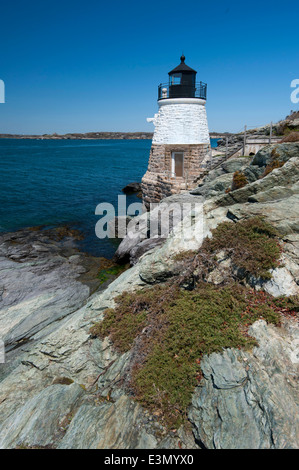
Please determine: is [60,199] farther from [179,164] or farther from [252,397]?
[252,397]

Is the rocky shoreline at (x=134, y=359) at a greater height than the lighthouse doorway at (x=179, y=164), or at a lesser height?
lesser

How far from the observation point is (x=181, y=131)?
2075 centimetres

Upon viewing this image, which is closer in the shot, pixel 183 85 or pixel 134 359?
pixel 134 359

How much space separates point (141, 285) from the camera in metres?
8.97

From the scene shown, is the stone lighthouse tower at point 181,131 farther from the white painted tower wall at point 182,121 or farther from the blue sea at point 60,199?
the blue sea at point 60,199

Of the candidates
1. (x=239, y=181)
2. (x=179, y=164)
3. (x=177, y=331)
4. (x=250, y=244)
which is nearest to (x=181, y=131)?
(x=179, y=164)

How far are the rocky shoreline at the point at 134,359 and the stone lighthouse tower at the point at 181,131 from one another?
9338 millimetres

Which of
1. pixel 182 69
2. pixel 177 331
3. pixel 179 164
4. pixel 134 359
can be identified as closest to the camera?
pixel 134 359

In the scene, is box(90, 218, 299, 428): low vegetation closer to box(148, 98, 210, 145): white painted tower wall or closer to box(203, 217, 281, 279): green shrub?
box(203, 217, 281, 279): green shrub

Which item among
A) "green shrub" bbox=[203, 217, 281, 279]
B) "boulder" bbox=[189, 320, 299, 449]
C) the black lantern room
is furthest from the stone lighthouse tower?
"boulder" bbox=[189, 320, 299, 449]

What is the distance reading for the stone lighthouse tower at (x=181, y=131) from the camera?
67.6ft

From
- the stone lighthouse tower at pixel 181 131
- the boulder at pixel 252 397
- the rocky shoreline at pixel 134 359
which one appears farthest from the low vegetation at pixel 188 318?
the stone lighthouse tower at pixel 181 131

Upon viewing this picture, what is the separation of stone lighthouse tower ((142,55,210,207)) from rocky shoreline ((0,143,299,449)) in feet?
30.6

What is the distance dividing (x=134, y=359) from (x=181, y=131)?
17.8 metres
